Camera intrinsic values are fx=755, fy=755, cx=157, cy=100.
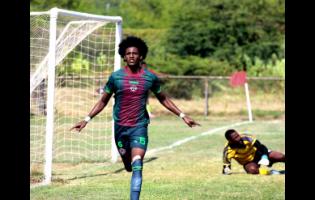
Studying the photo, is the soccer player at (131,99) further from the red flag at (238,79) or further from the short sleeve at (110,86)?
the red flag at (238,79)

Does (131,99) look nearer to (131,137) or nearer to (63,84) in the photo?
(131,137)

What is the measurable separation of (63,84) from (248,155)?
22.2 feet

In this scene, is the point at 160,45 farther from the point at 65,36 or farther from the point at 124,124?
the point at 124,124

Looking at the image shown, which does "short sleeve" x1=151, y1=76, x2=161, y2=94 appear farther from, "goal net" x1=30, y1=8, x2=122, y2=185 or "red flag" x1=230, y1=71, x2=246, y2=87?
"red flag" x1=230, y1=71, x2=246, y2=87

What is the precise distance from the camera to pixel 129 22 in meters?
48.6

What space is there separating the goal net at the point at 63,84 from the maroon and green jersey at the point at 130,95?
10.3ft

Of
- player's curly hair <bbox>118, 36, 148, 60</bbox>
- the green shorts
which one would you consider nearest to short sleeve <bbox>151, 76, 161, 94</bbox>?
player's curly hair <bbox>118, 36, 148, 60</bbox>

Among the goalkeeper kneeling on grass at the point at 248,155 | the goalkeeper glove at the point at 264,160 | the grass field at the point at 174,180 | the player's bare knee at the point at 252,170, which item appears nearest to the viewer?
the grass field at the point at 174,180

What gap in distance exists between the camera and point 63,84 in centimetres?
1891

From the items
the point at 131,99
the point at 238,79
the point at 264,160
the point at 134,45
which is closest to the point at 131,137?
the point at 131,99

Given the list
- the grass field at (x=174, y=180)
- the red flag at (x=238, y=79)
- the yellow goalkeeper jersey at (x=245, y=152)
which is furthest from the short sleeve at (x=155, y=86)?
the red flag at (x=238, y=79)

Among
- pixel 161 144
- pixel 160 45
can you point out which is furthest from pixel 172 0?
pixel 161 144

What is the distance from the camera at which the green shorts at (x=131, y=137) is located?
953 centimetres
